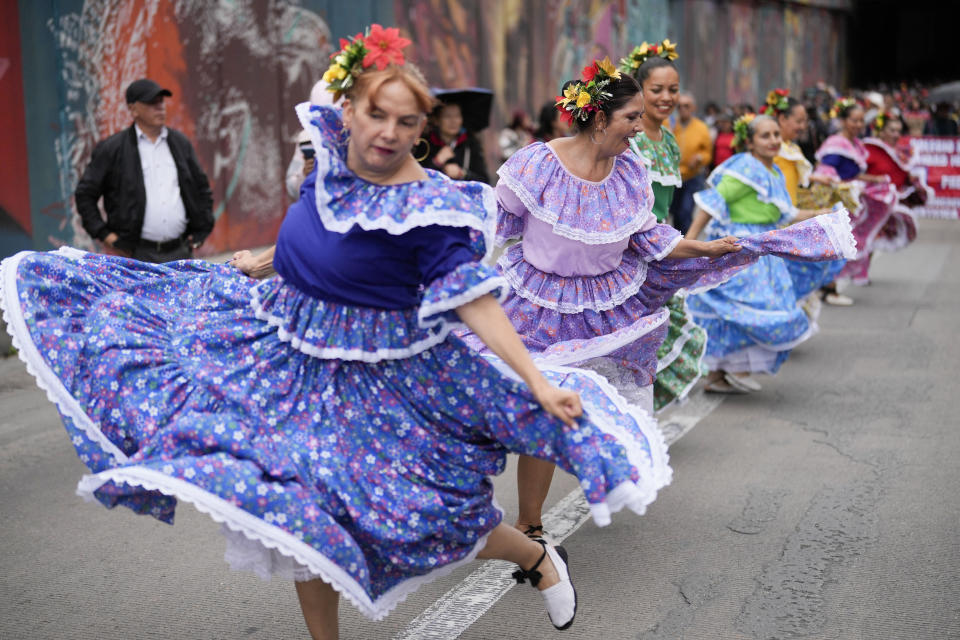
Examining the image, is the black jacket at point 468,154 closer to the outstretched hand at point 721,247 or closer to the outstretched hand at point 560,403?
the outstretched hand at point 721,247

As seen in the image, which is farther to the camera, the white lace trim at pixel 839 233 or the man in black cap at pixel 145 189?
the man in black cap at pixel 145 189

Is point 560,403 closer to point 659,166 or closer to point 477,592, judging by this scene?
point 477,592

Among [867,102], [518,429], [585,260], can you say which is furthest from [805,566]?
[867,102]

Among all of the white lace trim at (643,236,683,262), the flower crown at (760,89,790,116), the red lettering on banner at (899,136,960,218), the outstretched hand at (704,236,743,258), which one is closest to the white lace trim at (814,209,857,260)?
the outstretched hand at (704,236,743,258)

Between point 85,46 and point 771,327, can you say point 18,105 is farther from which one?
point 771,327

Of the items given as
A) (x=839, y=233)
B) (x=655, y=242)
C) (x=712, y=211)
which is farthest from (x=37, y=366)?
(x=712, y=211)

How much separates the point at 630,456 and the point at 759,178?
14.8 feet

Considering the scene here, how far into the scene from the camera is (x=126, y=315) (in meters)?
3.46

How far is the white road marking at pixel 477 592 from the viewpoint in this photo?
399 cm

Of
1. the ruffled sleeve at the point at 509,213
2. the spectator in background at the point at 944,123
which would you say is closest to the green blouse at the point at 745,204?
the ruffled sleeve at the point at 509,213

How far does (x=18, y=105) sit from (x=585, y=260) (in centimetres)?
683

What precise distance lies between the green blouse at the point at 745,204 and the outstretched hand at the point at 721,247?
8.28 ft

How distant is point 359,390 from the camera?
3.25 metres

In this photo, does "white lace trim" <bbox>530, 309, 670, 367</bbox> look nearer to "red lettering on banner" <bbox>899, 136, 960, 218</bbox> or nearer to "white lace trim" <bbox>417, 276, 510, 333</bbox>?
"white lace trim" <bbox>417, 276, 510, 333</bbox>
